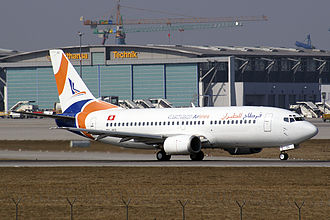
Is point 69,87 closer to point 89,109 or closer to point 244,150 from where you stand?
point 89,109

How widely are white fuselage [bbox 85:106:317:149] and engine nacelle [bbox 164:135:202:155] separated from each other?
923 mm

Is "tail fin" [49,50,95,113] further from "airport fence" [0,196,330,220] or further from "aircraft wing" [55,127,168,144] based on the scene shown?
"airport fence" [0,196,330,220]

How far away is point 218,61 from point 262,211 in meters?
163

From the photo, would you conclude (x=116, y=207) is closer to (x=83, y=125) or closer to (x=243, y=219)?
(x=243, y=219)

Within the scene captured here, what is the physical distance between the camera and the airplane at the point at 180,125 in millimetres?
56281

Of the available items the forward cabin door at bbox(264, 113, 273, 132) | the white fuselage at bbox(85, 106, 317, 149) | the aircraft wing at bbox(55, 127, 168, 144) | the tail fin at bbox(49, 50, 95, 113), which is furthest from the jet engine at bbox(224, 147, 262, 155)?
the tail fin at bbox(49, 50, 95, 113)

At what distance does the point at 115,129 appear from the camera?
64062 millimetres

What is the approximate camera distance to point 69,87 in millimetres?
66875

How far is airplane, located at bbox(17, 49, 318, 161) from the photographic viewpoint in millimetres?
56281

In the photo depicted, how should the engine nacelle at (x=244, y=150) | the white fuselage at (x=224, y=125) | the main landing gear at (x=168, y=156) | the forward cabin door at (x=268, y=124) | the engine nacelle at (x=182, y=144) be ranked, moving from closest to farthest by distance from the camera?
the white fuselage at (x=224, y=125)
the forward cabin door at (x=268, y=124)
the engine nacelle at (x=182, y=144)
the engine nacelle at (x=244, y=150)
the main landing gear at (x=168, y=156)

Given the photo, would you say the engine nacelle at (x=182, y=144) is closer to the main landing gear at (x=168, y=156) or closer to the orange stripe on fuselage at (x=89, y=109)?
the main landing gear at (x=168, y=156)

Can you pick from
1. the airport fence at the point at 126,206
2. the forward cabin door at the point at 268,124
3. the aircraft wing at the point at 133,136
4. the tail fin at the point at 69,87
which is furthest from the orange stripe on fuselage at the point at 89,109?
the airport fence at the point at 126,206

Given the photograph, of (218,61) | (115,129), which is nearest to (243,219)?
(115,129)

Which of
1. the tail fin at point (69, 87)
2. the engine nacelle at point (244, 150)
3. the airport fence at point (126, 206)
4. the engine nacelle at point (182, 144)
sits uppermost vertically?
the tail fin at point (69, 87)
